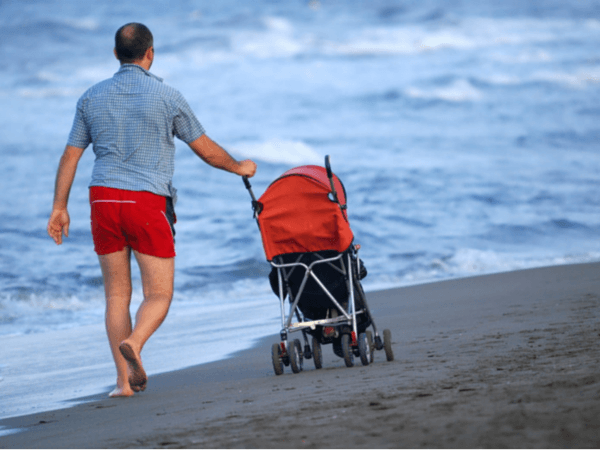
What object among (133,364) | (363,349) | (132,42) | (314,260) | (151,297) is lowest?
(363,349)

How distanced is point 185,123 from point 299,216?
1023 millimetres

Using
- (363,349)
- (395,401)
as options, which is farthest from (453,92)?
(395,401)

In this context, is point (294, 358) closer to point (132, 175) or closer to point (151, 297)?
point (151, 297)

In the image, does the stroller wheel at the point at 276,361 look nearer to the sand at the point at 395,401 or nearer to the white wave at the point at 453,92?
the sand at the point at 395,401

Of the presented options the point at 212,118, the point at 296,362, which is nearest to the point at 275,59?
the point at 212,118

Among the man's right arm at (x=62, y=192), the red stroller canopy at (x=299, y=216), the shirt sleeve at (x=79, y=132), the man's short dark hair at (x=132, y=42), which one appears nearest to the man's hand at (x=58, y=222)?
the man's right arm at (x=62, y=192)

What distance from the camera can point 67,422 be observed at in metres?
3.41

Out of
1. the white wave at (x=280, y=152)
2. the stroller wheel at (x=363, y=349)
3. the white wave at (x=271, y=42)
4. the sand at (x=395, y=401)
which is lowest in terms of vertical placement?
the sand at (x=395, y=401)

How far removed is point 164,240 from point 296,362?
46.4 inches

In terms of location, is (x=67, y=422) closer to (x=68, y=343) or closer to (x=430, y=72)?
(x=68, y=343)

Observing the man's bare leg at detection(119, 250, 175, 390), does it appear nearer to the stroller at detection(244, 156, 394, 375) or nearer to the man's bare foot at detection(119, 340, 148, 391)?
the man's bare foot at detection(119, 340, 148, 391)

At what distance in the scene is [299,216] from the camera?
452 centimetres

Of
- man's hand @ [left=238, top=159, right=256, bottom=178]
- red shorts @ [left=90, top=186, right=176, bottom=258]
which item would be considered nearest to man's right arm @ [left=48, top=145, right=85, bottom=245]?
red shorts @ [left=90, top=186, right=176, bottom=258]

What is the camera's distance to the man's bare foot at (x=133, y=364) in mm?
3457
